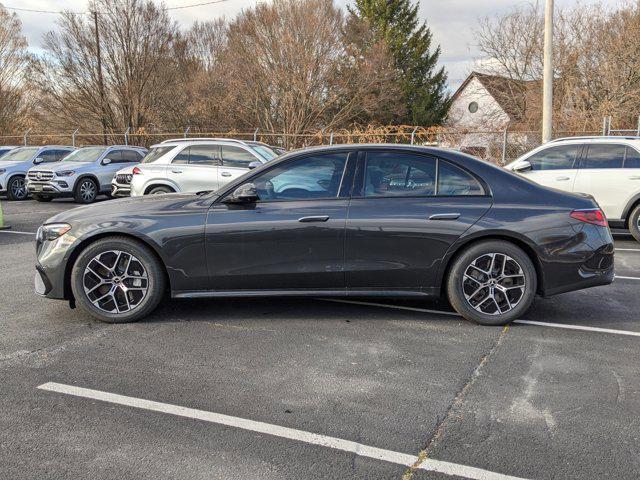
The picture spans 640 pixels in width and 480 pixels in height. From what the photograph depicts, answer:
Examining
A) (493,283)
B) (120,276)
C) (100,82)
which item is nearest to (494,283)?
(493,283)

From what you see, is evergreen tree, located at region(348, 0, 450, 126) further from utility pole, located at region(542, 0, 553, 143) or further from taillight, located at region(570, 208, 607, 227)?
taillight, located at region(570, 208, 607, 227)

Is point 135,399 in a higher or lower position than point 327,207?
lower

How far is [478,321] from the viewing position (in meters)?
5.00

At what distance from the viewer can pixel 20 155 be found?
18562 millimetres

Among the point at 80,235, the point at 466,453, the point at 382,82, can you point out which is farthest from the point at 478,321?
the point at 382,82

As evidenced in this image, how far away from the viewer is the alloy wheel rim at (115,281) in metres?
4.98

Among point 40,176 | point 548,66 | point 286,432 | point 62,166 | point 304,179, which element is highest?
point 548,66

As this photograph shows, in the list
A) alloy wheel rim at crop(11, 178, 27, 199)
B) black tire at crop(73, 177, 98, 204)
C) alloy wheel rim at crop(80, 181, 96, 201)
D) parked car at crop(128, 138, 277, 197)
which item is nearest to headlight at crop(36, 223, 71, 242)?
parked car at crop(128, 138, 277, 197)

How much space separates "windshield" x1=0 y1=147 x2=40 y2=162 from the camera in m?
18.3

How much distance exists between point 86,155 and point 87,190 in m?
1.40

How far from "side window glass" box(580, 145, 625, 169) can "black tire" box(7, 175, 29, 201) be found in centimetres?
1521

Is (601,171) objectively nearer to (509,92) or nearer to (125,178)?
(125,178)

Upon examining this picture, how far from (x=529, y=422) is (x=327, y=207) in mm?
2393

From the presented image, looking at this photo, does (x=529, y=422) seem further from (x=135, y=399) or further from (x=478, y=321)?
(x=135, y=399)
